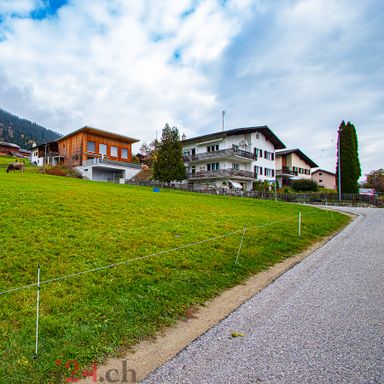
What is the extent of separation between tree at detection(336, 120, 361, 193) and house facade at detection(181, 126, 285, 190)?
9429mm

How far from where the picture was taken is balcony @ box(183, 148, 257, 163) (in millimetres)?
40594

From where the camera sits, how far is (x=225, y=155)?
40688 millimetres

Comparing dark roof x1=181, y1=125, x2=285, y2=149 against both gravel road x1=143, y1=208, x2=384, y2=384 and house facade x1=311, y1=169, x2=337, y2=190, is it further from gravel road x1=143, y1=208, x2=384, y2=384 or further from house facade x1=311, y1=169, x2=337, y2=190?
gravel road x1=143, y1=208, x2=384, y2=384

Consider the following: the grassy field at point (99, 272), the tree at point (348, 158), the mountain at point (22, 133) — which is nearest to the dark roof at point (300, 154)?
the tree at point (348, 158)

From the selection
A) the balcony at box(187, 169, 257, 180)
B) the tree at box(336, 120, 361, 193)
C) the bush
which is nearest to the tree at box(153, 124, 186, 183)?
the balcony at box(187, 169, 257, 180)

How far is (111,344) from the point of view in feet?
12.6

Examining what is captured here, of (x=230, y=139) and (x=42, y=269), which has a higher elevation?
(x=230, y=139)

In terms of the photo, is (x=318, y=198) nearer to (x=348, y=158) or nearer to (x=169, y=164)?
(x=348, y=158)

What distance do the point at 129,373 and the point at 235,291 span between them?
122 inches

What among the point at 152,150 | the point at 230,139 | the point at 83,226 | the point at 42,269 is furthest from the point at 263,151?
the point at 42,269

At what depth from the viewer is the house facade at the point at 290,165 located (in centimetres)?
5497

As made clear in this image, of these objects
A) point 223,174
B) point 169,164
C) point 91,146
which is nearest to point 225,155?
point 223,174

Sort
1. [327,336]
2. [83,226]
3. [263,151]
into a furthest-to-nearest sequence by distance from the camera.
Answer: [263,151] → [83,226] → [327,336]

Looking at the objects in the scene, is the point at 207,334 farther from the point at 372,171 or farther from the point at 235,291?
the point at 372,171
